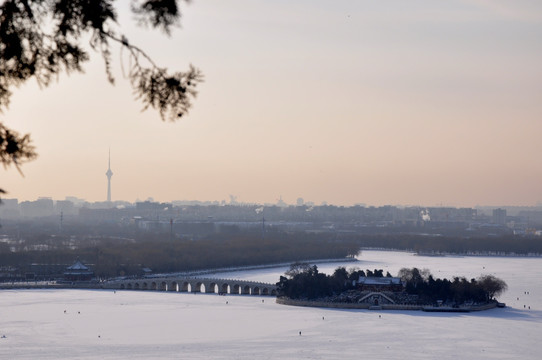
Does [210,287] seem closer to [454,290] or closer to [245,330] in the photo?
[454,290]

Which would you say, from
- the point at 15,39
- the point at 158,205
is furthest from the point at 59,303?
the point at 158,205

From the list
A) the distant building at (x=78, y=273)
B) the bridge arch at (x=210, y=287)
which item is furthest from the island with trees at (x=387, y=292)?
the distant building at (x=78, y=273)

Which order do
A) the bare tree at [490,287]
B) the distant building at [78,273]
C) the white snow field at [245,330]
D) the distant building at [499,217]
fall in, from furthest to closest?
the distant building at [499,217], the distant building at [78,273], the bare tree at [490,287], the white snow field at [245,330]

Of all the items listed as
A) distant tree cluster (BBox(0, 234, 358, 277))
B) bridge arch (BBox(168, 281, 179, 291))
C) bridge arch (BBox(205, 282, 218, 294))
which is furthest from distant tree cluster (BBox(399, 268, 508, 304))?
distant tree cluster (BBox(0, 234, 358, 277))

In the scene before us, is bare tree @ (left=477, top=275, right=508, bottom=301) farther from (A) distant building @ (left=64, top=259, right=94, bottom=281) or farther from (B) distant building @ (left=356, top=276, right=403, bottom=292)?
(A) distant building @ (left=64, top=259, right=94, bottom=281)

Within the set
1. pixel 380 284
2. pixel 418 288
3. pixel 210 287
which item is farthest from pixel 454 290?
pixel 210 287

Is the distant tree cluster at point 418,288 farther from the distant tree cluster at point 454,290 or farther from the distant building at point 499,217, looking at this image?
the distant building at point 499,217
